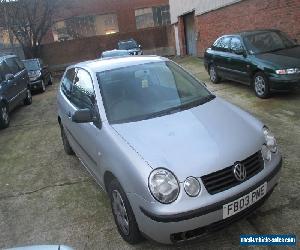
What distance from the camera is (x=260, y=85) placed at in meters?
8.87

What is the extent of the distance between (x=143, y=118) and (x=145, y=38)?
82.0 feet

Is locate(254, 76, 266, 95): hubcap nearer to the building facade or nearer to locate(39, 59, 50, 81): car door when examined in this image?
the building facade

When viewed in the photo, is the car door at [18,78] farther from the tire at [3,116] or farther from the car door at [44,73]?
the car door at [44,73]

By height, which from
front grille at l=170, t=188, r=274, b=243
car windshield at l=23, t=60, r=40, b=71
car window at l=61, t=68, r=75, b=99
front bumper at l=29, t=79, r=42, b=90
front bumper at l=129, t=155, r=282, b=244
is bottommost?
front bumper at l=29, t=79, r=42, b=90

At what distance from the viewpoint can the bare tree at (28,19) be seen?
23.1m

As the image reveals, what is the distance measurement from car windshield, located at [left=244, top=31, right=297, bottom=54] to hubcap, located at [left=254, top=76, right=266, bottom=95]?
0.75m

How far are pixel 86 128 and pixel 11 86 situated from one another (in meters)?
6.78

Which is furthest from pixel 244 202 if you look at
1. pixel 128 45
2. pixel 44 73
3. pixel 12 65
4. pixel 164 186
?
pixel 128 45

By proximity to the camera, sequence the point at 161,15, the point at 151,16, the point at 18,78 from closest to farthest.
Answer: the point at 18,78 < the point at 151,16 < the point at 161,15

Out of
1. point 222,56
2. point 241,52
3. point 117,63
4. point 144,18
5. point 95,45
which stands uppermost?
point 144,18

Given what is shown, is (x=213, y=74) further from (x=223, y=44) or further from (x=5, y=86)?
(x=5, y=86)

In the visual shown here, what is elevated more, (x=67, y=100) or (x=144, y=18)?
(x=144, y=18)

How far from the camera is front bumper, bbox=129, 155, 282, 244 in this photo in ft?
10.2

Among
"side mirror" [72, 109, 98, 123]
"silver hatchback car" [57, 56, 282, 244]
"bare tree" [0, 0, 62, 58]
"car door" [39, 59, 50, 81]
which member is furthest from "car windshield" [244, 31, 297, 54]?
"bare tree" [0, 0, 62, 58]
